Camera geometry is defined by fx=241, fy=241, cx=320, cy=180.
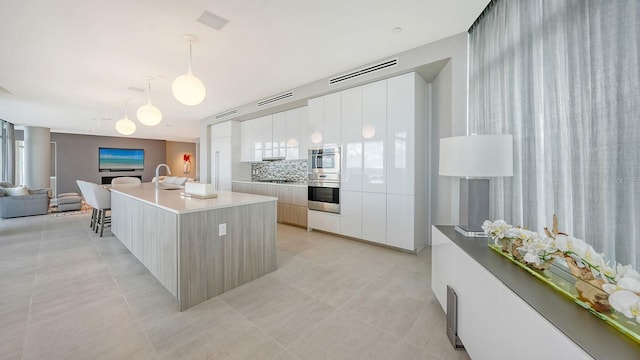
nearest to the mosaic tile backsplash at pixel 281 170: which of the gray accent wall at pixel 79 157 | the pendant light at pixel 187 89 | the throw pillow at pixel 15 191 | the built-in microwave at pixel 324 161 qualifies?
the built-in microwave at pixel 324 161

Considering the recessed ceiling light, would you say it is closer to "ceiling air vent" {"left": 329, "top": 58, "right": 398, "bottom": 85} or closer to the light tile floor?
"ceiling air vent" {"left": 329, "top": 58, "right": 398, "bottom": 85}

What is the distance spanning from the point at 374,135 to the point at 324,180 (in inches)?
47.4

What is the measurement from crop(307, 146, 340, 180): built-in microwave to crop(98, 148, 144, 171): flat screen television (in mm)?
10588

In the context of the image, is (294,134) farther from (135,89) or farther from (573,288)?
(573,288)

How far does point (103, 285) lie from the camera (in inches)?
95.2

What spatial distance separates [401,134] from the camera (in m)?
3.32

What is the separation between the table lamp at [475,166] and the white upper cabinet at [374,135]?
155cm

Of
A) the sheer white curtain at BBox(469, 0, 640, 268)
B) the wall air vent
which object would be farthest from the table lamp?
the wall air vent

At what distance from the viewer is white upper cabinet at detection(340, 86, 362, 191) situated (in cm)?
376

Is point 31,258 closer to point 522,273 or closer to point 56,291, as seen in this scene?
point 56,291

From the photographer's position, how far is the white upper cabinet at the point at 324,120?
4035mm

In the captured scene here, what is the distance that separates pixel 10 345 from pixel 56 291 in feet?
2.77

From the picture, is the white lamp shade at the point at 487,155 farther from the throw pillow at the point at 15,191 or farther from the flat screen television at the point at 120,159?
the flat screen television at the point at 120,159

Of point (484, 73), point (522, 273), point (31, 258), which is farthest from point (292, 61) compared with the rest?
point (31, 258)
